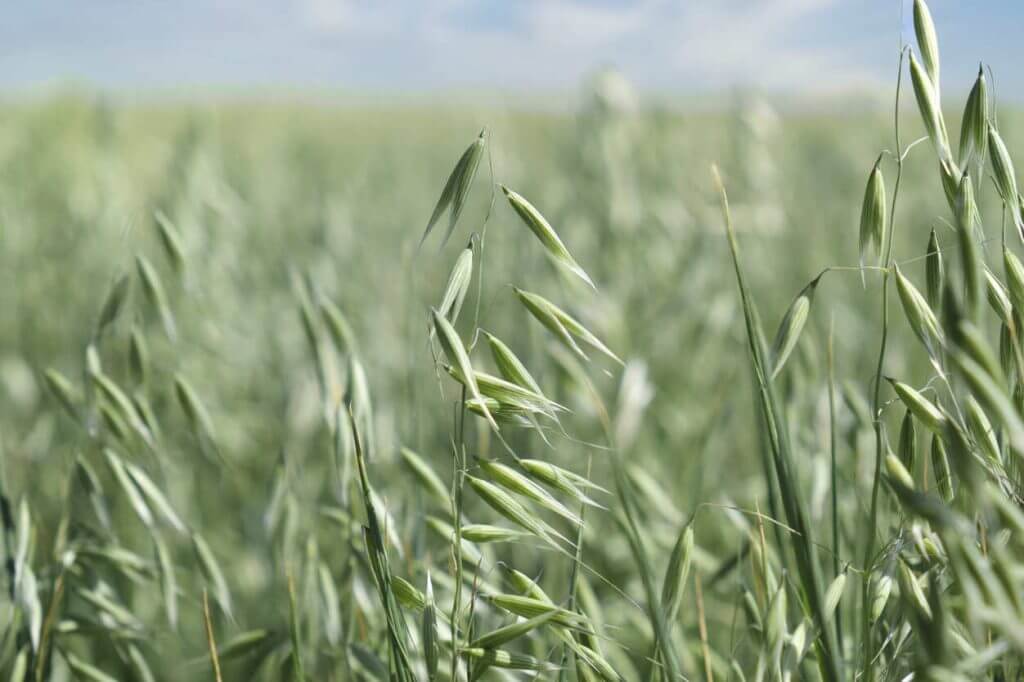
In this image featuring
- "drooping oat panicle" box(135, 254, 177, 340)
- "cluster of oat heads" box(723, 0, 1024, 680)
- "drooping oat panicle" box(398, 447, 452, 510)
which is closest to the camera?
"cluster of oat heads" box(723, 0, 1024, 680)

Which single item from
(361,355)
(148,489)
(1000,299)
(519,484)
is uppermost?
(1000,299)

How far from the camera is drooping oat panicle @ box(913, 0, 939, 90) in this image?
50 cm

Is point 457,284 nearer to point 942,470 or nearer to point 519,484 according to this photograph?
point 519,484

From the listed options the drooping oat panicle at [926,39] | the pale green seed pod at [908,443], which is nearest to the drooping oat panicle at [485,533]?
the pale green seed pod at [908,443]

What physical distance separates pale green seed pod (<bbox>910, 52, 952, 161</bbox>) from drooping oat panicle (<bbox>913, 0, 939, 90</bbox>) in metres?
0.01

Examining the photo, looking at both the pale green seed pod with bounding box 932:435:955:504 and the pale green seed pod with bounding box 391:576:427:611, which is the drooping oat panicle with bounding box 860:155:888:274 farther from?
the pale green seed pod with bounding box 391:576:427:611

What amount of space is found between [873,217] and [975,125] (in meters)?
0.07

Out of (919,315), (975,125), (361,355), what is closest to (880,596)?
(919,315)

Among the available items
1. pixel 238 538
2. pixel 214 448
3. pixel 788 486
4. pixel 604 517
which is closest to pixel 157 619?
pixel 238 538

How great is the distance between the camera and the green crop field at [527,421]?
46cm

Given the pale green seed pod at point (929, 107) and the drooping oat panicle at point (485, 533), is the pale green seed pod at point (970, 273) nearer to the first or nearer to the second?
the pale green seed pod at point (929, 107)

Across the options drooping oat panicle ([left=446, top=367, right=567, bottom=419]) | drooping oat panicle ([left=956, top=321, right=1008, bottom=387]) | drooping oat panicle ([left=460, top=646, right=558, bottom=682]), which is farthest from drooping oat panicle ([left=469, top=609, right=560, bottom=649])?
Answer: drooping oat panicle ([left=956, top=321, right=1008, bottom=387])

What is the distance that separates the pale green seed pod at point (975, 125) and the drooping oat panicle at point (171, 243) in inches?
23.1

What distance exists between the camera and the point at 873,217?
498 mm
